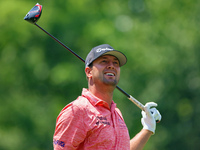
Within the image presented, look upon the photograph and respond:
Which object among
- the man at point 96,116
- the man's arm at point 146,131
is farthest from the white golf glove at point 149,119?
the man at point 96,116

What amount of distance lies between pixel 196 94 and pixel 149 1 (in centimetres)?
631

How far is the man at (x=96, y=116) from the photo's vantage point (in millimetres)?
4314

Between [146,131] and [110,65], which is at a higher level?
[110,65]

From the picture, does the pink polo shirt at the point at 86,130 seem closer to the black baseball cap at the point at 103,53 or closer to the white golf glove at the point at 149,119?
the black baseball cap at the point at 103,53

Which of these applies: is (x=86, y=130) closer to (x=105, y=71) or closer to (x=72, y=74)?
(x=105, y=71)

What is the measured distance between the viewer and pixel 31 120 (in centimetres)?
1661

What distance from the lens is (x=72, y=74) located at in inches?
657

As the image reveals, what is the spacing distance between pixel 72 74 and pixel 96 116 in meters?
12.3

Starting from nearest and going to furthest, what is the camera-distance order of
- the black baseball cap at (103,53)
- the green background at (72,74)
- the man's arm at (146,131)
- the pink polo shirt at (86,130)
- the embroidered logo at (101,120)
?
1. the pink polo shirt at (86,130)
2. the embroidered logo at (101,120)
3. the black baseball cap at (103,53)
4. the man's arm at (146,131)
5. the green background at (72,74)

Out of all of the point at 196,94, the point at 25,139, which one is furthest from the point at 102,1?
the point at 25,139

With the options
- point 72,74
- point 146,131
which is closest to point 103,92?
point 146,131

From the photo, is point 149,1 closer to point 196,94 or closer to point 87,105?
point 196,94

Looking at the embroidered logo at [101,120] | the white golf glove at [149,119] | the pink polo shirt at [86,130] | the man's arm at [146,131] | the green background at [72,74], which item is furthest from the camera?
the green background at [72,74]

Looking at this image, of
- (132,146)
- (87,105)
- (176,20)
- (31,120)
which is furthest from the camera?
(176,20)
